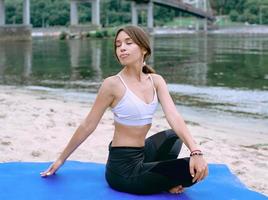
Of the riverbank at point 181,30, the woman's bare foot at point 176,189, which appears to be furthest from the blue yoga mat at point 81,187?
the riverbank at point 181,30

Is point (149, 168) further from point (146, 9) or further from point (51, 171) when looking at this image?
point (146, 9)

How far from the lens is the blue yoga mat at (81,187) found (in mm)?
3285

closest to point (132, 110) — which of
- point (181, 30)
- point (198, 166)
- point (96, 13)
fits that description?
point (198, 166)

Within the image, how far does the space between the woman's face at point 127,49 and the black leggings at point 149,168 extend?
48 centimetres

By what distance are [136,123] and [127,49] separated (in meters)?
0.43

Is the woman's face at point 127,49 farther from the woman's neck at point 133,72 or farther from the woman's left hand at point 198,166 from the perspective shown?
the woman's left hand at point 198,166

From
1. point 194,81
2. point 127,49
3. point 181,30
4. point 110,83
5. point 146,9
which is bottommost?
point 181,30

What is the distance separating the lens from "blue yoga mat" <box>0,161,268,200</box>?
3285 millimetres

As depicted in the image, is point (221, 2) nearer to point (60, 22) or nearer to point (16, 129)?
point (60, 22)

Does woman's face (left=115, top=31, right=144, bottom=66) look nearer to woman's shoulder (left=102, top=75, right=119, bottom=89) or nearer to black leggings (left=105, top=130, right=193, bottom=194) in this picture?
woman's shoulder (left=102, top=75, right=119, bottom=89)

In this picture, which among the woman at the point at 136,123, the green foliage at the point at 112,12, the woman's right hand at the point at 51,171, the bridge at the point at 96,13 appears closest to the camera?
the woman at the point at 136,123

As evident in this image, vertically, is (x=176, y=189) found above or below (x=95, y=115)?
below

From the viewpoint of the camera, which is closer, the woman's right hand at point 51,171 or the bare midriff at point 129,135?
the bare midriff at point 129,135

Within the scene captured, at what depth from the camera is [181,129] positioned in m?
3.17
